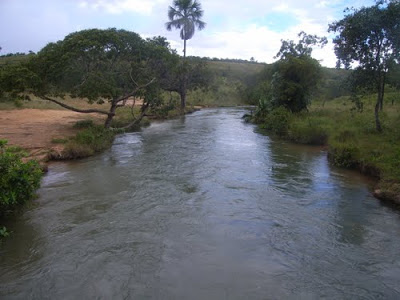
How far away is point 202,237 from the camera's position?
7.42m

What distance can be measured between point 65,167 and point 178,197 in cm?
594

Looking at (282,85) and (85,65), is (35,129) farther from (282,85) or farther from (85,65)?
(282,85)

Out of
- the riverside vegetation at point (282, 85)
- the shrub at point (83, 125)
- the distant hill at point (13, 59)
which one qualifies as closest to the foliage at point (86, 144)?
the riverside vegetation at point (282, 85)

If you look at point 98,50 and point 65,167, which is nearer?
point 65,167

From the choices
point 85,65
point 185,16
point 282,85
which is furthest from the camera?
point 185,16

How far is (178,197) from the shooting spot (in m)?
9.94

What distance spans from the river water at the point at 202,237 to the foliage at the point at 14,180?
0.62m

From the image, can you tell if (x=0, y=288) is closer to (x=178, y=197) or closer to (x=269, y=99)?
(x=178, y=197)

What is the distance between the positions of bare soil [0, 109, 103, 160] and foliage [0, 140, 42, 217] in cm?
623

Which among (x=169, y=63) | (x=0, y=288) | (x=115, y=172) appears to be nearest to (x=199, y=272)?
(x=0, y=288)

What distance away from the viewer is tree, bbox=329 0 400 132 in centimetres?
1352

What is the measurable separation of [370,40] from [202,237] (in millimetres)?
11882

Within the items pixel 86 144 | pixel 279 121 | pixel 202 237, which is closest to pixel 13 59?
pixel 86 144

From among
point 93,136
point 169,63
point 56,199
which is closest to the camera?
point 56,199
